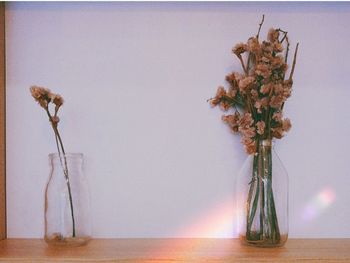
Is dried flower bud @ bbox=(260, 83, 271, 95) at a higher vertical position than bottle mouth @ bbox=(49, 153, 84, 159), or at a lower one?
higher

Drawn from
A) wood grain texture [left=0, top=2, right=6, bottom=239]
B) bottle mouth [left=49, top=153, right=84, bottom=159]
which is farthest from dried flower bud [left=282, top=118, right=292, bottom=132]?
wood grain texture [left=0, top=2, right=6, bottom=239]

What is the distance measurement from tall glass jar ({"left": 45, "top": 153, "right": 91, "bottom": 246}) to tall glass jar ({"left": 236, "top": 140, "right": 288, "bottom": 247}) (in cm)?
44

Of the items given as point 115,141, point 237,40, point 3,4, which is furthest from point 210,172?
point 3,4

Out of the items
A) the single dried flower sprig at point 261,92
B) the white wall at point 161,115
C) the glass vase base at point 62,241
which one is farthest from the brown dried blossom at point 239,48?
the glass vase base at point 62,241

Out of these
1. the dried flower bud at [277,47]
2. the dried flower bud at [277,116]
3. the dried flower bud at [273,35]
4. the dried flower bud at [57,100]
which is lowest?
the dried flower bud at [277,116]

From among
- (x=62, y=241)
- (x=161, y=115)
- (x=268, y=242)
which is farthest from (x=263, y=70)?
(x=62, y=241)

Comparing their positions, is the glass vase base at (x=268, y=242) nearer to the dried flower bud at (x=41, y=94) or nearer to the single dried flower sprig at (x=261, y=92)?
the single dried flower sprig at (x=261, y=92)

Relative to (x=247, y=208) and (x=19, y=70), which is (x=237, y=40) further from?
(x=19, y=70)

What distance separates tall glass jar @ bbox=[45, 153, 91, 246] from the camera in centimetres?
126

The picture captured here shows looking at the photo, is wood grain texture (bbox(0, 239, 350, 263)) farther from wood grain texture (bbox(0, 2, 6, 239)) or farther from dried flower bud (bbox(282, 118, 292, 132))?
dried flower bud (bbox(282, 118, 292, 132))

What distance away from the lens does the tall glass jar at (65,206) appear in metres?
1.26

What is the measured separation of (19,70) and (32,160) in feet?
0.90

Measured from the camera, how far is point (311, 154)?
4.52 feet

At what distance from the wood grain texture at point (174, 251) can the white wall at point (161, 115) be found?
7cm
